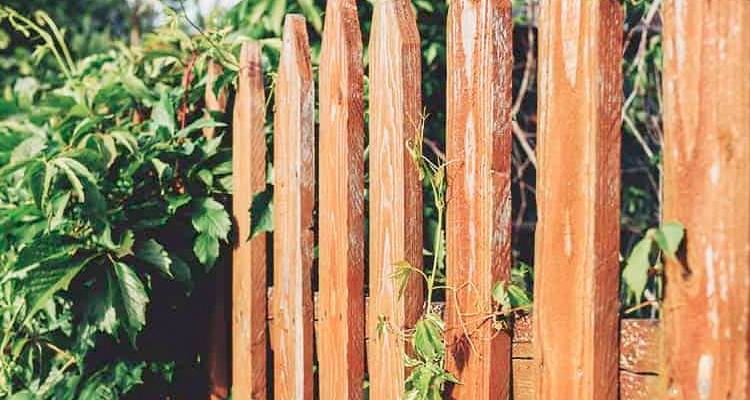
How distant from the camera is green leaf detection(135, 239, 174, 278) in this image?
2.03 meters

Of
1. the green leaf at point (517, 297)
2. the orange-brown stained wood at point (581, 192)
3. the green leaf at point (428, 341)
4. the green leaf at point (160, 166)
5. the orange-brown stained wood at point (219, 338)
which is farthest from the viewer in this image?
the orange-brown stained wood at point (219, 338)

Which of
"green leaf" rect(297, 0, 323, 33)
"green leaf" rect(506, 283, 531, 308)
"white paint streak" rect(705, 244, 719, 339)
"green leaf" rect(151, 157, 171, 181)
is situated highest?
"green leaf" rect(297, 0, 323, 33)

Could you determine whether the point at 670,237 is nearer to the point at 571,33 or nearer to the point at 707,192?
the point at 707,192

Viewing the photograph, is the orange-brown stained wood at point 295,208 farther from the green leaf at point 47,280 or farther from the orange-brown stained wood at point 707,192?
the orange-brown stained wood at point 707,192

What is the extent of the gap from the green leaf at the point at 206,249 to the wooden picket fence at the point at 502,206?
0.09m

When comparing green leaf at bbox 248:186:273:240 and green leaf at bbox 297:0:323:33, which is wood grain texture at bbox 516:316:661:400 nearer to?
green leaf at bbox 248:186:273:240

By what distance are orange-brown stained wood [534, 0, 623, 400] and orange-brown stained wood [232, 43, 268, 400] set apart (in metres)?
A: 1.01

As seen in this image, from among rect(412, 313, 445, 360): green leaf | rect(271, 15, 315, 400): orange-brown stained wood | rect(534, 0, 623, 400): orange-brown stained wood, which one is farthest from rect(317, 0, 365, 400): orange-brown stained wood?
rect(534, 0, 623, 400): orange-brown stained wood

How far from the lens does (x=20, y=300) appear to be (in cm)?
211

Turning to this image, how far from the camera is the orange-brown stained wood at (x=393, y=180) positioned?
61.2 inches

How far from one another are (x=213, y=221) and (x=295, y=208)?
0.32m

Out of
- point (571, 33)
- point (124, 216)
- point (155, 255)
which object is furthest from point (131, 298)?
point (571, 33)

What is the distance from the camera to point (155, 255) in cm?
204

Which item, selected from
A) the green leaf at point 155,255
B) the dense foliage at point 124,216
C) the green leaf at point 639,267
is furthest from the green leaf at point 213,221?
the green leaf at point 639,267
